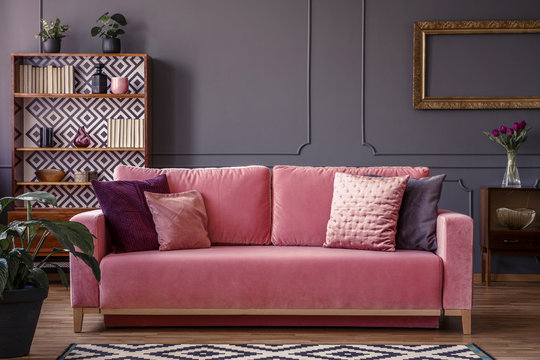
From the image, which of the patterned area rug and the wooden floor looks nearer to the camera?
the patterned area rug

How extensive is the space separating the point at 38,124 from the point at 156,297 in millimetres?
2416

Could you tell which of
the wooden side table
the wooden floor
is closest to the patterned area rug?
the wooden floor

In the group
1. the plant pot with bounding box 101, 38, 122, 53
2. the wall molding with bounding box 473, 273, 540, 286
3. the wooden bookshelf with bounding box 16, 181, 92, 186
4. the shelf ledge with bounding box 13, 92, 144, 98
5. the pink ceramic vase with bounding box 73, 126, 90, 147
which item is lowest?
the wall molding with bounding box 473, 273, 540, 286

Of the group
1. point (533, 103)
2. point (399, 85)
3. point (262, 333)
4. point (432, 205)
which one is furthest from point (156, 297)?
point (533, 103)

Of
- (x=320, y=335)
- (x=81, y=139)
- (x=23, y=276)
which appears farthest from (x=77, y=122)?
(x=320, y=335)

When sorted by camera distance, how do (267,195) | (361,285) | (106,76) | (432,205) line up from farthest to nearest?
(106,76)
(267,195)
(432,205)
(361,285)

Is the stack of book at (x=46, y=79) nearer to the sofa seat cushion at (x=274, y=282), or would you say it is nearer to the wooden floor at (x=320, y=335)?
the wooden floor at (x=320, y=335)

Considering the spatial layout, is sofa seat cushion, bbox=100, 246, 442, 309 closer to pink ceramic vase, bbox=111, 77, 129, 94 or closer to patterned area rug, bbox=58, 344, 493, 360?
patterned area rug, bbox=58, 344, 493, 360

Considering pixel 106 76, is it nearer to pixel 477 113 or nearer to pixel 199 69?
pixel 199 69

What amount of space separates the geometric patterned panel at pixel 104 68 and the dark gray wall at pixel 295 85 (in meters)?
0.12

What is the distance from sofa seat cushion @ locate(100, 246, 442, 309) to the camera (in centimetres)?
316

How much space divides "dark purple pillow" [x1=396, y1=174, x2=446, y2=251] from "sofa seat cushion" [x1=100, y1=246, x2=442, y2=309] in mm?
208

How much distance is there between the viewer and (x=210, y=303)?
319 cm

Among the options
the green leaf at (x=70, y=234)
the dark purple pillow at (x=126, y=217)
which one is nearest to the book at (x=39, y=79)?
the dark purple pillow at (x=126, y=217)
